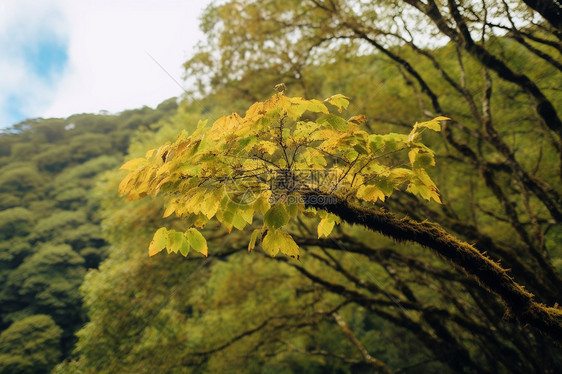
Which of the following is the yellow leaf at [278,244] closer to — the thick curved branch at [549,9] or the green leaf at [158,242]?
the green leaf at [158,242]

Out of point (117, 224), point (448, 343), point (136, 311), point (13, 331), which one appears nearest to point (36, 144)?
point (13, 331)

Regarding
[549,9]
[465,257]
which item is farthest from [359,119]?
[549,9]

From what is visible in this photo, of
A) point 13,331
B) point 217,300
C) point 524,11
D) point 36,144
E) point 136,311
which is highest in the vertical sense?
point 36,144

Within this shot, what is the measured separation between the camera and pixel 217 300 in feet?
22.6

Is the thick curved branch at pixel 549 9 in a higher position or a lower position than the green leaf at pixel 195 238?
higher

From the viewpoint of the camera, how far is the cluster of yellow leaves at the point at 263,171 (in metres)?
1.04

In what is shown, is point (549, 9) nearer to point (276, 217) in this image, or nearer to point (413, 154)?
point (413, 154)

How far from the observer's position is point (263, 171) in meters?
1.27

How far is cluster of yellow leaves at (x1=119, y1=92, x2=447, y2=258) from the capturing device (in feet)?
3.41

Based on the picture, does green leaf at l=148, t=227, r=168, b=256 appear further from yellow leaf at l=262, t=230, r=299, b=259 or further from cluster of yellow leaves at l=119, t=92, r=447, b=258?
yellow leaf at l=262, t=230, r=299, b=259

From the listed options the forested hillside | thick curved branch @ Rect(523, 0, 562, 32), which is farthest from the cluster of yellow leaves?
the forested hillside

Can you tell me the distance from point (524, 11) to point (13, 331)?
63.9 ft

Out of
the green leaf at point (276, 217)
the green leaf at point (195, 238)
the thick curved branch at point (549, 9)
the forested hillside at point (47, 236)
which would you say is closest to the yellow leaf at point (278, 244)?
the green leaf at point (276, 217)

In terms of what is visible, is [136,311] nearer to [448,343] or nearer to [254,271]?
[254,271]
